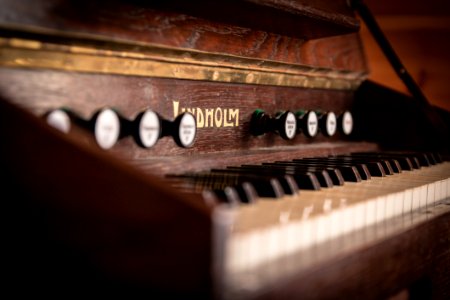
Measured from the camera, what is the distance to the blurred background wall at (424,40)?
2717 mm

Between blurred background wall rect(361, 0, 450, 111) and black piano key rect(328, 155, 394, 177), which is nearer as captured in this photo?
black piano key rect(328, 155, 394, 177)

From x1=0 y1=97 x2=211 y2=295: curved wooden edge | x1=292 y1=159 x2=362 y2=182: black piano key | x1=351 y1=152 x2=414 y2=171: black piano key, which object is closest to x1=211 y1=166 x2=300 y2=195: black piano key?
x1=292 y1=159 x2=362 y2=182: black piano key

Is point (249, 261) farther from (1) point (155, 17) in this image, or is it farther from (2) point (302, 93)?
(2) point (302, 93)


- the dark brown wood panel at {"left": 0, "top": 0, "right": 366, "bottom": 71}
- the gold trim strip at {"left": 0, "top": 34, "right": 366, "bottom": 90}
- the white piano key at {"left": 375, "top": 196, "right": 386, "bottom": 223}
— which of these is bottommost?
the white piano key at {"left": 375, "top": 196, "right": 386, "bottom": 223}

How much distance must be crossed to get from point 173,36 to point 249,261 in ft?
2.63

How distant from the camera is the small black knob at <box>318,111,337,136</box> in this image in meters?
2.11

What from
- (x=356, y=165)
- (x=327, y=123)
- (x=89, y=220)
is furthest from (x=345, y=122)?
(x=89, y=220)

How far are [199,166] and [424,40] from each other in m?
1.70

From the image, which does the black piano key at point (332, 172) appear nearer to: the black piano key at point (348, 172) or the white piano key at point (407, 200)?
the black piano key at point (348, 172)

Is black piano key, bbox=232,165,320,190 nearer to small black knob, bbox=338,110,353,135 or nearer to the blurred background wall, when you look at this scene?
small black knob, bbox=338,110,353,135

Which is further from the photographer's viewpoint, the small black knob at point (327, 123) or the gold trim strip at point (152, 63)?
the small black knob at point (327, 123)

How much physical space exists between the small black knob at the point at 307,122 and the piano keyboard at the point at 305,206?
194 millimetres

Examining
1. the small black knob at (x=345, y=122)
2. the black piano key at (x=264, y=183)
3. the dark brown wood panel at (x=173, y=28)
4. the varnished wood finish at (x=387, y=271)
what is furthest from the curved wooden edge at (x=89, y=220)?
the small black knob at (x=345, y=122)

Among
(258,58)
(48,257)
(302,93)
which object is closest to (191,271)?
(48,257)
